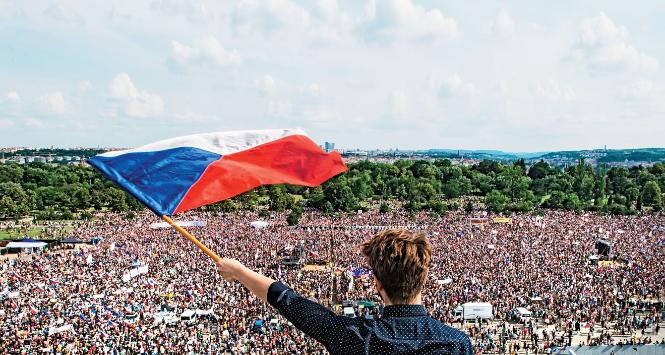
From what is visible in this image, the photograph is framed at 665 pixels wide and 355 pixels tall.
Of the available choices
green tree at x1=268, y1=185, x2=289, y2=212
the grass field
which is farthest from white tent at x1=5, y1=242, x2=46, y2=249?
green tree at x1=268, y1=185, x2=289, y2=212

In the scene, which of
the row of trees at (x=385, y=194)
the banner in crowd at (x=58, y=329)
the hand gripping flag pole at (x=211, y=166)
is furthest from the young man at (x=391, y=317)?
the row of trees at (x=385, y=194)

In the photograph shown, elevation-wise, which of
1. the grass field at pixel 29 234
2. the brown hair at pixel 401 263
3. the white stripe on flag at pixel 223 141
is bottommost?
the grass field at pixel 29 234

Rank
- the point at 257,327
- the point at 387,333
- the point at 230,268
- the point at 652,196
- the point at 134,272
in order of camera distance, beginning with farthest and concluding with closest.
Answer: the point at 652,196 < the point at 134,272 < the point at 257,327 < the point at 230,268 < the point at 387,333

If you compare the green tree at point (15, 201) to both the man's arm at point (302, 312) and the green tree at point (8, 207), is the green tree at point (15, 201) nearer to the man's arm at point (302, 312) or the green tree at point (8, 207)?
the green tree at point (8, 207)

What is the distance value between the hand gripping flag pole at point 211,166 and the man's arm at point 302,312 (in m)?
2.39

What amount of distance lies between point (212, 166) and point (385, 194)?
70194 millimetres

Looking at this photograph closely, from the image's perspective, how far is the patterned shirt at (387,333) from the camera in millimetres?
1787

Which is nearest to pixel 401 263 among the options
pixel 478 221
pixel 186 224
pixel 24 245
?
pixel 24 245

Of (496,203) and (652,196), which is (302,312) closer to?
(496,203)

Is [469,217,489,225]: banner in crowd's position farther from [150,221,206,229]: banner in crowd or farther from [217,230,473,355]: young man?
[217,230,473,355]: young man

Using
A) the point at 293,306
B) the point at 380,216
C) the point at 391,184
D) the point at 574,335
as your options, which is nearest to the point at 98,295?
the point at 574,335

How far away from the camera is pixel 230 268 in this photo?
255 cm

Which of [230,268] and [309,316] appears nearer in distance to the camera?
[309,316]

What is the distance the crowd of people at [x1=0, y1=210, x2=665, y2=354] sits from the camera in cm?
1894
